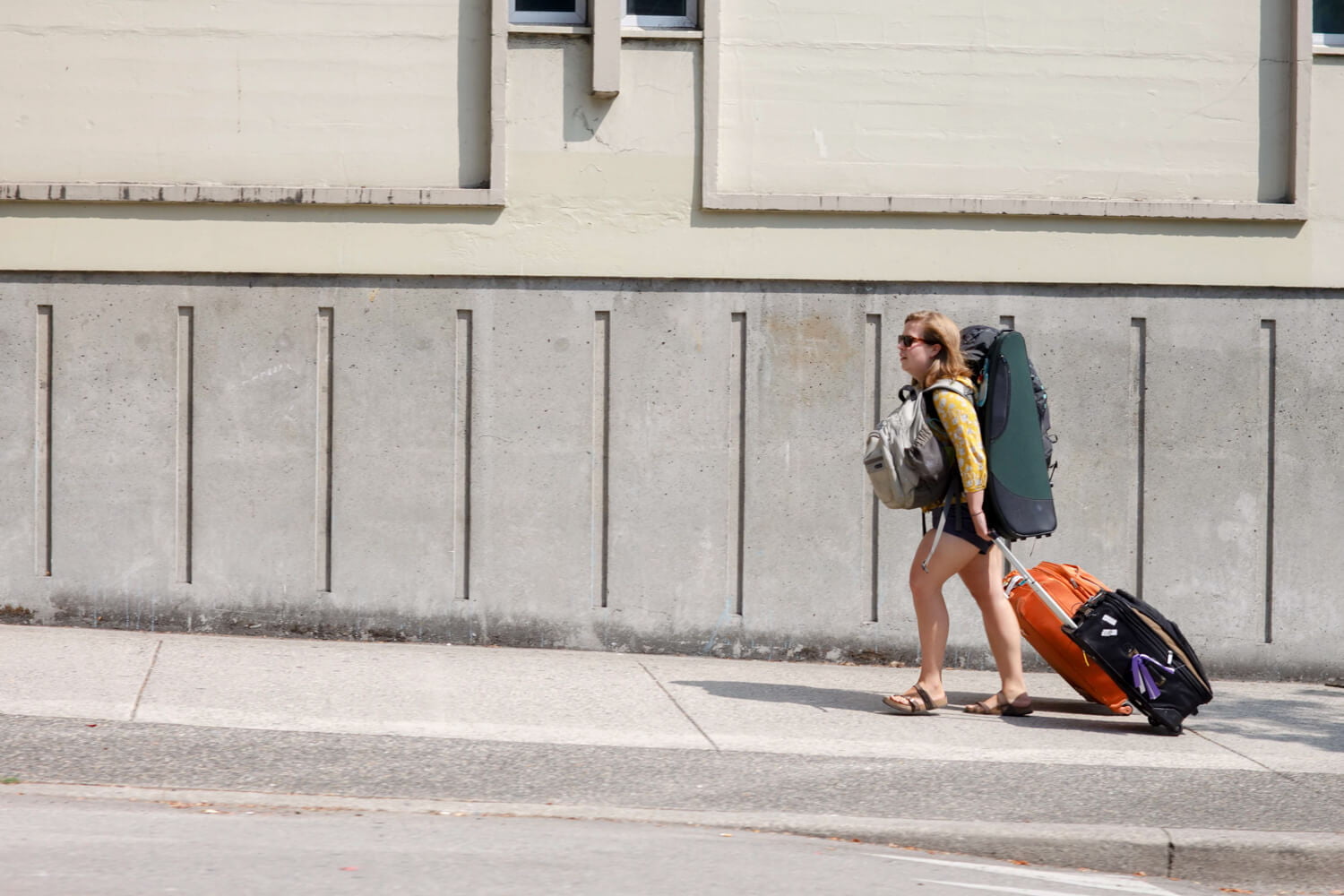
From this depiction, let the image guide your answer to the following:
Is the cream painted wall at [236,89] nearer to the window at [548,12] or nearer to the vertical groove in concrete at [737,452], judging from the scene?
the window at [548,12]

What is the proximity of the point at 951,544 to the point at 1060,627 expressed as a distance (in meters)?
0.71

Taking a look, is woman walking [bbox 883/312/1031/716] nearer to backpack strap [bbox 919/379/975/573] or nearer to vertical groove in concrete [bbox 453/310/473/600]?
backpack strap [bbox 919/379/975/573]

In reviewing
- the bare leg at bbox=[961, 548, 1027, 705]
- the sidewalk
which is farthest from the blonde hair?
the sidewalk

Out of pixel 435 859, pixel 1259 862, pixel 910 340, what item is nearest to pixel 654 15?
pixel 910 340

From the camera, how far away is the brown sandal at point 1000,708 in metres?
6.91

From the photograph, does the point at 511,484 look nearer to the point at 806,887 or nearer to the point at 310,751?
the point at 310,751

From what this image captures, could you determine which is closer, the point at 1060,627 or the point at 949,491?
the point at 949,491

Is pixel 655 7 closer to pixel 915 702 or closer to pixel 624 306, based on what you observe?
pixel 624 306

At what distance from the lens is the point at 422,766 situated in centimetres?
560

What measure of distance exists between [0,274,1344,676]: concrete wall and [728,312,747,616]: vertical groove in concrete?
0.02m

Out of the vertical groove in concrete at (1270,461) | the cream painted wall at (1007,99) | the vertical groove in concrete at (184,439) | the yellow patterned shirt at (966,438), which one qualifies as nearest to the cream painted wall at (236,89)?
the vertical groove in concrete at (184,439)

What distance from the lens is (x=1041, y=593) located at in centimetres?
666

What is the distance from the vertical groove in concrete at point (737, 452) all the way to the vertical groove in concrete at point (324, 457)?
231cm

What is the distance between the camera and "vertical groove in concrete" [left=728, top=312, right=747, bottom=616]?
27.7ft
